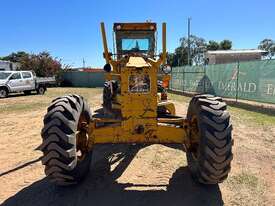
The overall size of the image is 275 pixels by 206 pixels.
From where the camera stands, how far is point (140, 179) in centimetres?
532

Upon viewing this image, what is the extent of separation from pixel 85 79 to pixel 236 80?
29093 millimetres

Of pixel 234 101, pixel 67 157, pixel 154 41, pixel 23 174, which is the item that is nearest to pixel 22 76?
pixel 234 101

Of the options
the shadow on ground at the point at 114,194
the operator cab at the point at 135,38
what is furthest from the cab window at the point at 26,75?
the shadow on ground at the point at 114,194

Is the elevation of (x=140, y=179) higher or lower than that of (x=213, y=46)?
lower

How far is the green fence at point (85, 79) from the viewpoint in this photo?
43875 mm

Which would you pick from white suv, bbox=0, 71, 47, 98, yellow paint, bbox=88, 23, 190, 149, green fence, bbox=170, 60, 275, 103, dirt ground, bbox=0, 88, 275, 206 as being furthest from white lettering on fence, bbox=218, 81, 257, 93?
white suv, bbox=0, 71, 47, 98

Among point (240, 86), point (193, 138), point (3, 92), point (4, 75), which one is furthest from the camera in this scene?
point (4, 75)

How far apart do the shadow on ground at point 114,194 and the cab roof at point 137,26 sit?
4585 millimetres

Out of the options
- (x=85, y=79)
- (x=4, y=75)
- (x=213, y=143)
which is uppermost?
(x=4, y=75)

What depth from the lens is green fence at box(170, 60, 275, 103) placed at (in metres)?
14.8

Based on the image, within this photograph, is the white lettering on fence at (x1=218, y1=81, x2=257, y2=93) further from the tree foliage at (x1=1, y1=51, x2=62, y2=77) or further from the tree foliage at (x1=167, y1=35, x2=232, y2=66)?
the tree foliage at (x1=167, y1=35, x2=232, y2=66)

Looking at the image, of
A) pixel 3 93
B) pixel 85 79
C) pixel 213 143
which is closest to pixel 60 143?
pixel 213 143

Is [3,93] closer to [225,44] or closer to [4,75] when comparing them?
[4,75]

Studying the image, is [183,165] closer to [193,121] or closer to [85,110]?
[193,121]
